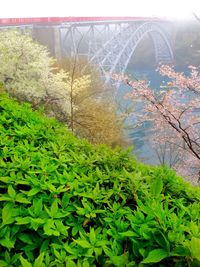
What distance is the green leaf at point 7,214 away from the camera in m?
1.69

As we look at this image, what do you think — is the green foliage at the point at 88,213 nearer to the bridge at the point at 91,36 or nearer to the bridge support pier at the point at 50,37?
the bridge at the point at 91,36

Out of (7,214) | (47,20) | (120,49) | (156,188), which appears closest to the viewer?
(7,214)

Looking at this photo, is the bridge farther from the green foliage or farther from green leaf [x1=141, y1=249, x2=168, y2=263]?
green leaf [x1=141, y1=249, x2=168, y2=263]

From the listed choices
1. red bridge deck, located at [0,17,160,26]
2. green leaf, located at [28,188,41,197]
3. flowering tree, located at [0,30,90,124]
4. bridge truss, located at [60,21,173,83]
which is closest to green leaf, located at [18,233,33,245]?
green leaf, located at [28,188,41,197]

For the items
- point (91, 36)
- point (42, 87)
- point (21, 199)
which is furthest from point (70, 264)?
point (91, 36)

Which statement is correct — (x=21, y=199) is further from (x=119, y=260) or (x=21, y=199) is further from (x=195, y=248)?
(x=195, y=248)

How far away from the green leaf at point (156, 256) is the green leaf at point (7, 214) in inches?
31.0

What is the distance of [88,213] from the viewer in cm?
189

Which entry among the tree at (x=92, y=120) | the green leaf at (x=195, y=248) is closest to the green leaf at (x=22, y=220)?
the green leaf at (x=195, y=248)

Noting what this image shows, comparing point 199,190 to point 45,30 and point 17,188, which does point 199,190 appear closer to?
point 17,188

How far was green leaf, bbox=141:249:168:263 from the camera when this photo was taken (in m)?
1.42

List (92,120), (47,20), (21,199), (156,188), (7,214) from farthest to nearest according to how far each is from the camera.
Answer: (47,20) → (92,120) → (156,188) → (21,199) → (7,214)

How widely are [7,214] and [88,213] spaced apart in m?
0.49

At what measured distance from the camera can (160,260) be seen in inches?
57.1
